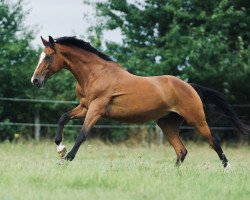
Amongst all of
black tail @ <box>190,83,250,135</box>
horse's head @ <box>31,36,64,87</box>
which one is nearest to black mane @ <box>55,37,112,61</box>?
horse's head @ <box>31,36,64,87</box>

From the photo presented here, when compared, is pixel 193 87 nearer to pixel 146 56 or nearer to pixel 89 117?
pixel 89 117

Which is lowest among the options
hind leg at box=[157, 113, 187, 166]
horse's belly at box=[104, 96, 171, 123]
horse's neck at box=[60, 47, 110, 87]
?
hind leg at box=[157, 113, 187, 166]

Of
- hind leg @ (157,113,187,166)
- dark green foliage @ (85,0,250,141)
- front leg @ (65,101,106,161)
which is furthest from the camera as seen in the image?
dark green foliage @ (85,0,250,141)

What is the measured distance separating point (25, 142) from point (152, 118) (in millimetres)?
8593

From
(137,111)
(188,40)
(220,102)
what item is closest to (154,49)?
(188,40)

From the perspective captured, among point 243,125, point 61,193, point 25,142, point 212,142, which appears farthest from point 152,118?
point 25,142

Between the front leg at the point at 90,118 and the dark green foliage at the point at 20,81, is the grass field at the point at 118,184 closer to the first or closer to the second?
the front leg at the point at 90,118

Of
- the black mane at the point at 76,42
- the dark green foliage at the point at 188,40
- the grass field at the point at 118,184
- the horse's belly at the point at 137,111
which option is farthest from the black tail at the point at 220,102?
the dark green foliage at the point at 188,40

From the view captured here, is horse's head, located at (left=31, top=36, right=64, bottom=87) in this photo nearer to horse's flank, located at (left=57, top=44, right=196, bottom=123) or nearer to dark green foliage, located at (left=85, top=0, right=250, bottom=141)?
horse's flank, located at (left=57, top=44, right=196, bottom=123)

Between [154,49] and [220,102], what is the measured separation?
8234 mm

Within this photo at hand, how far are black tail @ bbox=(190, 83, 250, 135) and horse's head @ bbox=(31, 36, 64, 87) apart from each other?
2745mm

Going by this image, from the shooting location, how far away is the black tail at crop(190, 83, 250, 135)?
12625mm

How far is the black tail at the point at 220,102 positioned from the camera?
12.6 metres

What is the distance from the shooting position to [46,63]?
36.7ft
